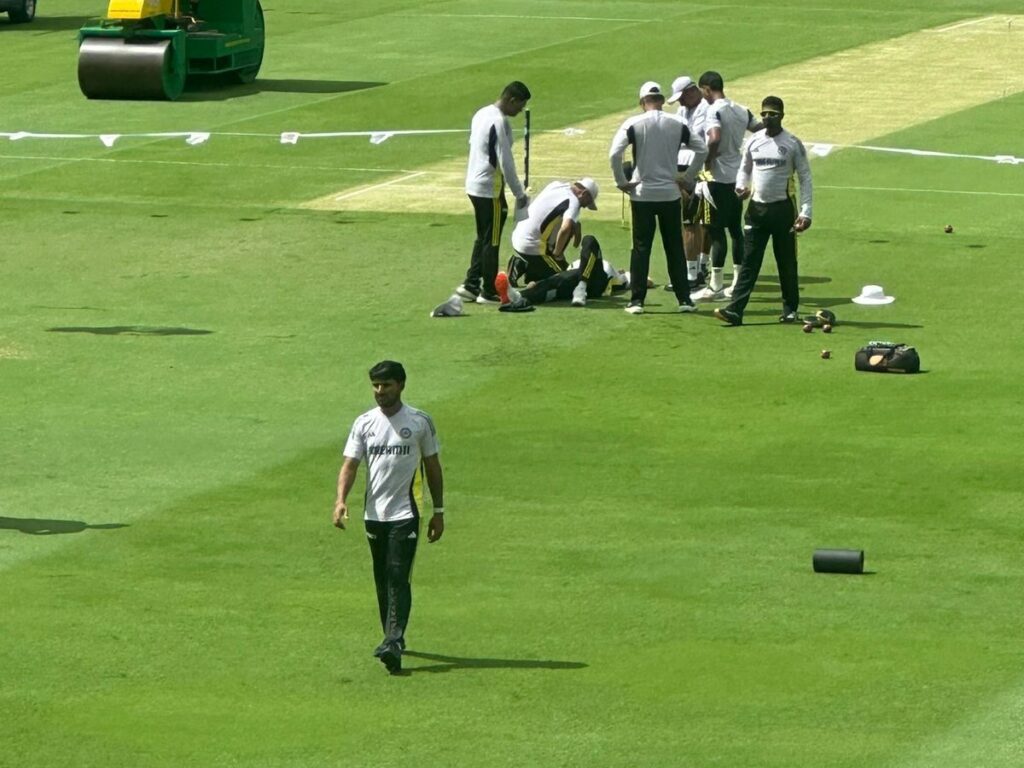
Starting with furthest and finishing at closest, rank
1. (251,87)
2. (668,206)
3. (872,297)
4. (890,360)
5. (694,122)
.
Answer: (251,87), (694,122), (872,297), (668,206), (890,360)

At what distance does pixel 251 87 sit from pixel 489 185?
17706mm

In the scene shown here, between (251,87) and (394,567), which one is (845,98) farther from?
(394,567)

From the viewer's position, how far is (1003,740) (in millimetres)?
11555

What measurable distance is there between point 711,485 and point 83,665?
5578 millimetres

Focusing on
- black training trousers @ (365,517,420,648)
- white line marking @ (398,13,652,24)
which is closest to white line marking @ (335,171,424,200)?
black training trousers @ (365,517,420,648)

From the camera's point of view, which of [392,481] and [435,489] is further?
[435,489]

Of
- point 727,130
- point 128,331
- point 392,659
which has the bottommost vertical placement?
point 128,331

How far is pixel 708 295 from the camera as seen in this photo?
23594 mm

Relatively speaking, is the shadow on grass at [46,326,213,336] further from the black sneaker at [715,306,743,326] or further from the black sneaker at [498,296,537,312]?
the black sneaker at [715,306,743,326]

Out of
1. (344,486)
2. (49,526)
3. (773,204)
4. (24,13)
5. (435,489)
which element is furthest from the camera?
(24,13)

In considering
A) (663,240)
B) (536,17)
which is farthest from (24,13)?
(663,240)

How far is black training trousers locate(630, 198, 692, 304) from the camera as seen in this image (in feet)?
73.9

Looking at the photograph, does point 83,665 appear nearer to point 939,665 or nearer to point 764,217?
point 939,665

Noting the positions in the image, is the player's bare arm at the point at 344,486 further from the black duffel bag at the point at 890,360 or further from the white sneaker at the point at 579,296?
the white sneaker at the point at 579,296
